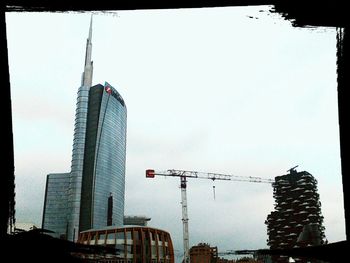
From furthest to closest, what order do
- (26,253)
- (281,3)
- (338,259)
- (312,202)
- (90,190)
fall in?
(90,190) → (312,202) → (281,3) → (338,259) → (26,253)

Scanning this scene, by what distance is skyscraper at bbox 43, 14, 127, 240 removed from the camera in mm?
134375

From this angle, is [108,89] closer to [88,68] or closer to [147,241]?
[88,68]

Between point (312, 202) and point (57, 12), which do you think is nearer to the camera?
point (57, 12)

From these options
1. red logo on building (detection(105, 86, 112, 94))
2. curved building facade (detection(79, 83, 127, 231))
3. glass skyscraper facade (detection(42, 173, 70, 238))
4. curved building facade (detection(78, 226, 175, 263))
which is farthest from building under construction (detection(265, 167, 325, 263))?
glass skyscraper facade (detection(42, 173, 70, 238))

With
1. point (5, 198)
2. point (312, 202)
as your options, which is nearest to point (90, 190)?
point (312, 202)

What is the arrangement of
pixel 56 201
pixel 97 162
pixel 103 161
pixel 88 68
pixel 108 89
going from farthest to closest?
pixel 56 201, pixel 88 68, pixel 108 89, pixel 103 161, pixel 97 162

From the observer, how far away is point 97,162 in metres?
135

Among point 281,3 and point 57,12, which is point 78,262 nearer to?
point 57,12

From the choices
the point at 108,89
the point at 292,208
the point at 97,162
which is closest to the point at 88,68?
the point at 108,89

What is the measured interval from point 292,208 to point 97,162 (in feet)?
240

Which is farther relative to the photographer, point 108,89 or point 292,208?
point 108,89

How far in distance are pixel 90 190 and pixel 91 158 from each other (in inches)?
504

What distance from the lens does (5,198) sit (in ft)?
6.05

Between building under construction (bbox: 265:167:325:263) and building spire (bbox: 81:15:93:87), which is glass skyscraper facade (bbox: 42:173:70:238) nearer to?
building spire (bbox: 81:15:93:87)
